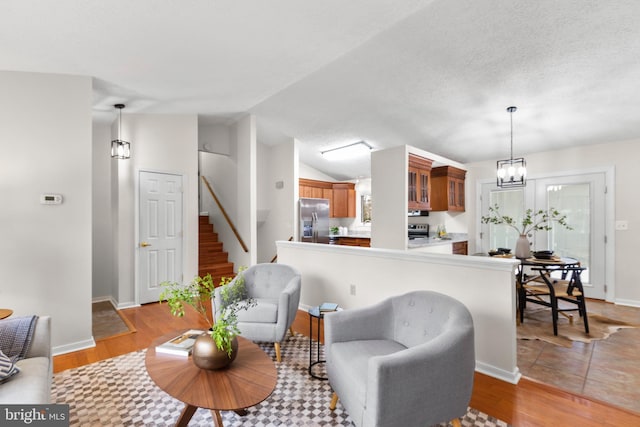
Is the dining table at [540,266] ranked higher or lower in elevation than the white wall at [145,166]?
lower

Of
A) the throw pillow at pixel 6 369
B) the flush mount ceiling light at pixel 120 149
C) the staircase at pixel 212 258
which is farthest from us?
the staircase at pixel 212 258

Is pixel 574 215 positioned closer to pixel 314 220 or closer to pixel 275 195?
pixel 314 220

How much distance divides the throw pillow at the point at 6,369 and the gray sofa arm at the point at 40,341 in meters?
0.29

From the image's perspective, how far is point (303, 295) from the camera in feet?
13.6

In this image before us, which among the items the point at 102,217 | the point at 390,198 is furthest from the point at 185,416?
the point at 102,217

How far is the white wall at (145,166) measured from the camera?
439cm

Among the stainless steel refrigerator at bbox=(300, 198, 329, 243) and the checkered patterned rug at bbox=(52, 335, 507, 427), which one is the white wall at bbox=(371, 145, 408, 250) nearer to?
the stainless steel refrigerator at bbox=(300, 198, 329, 243)

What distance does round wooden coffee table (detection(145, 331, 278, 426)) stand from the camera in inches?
59.7

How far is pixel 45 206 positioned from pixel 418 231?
591 cm

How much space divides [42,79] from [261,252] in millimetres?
4477

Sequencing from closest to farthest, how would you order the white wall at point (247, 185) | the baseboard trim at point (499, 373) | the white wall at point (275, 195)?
1. the baseboard trim at point (499, 373)
2. the white wall at point (247, 185)
3. the white wall at point (275, 195)

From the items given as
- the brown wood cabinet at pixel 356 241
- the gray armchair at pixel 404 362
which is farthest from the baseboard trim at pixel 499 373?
the brown wood cabinet at pixel 356 241

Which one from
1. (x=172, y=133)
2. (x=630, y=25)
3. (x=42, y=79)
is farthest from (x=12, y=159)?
→ (x=630, y=25)

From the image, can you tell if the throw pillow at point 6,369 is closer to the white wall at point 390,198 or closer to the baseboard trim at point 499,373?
the baseboard trim at point 499,373
